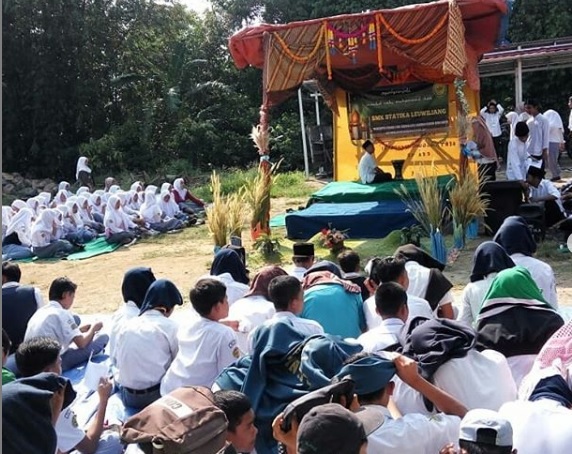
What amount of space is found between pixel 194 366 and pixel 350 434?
1.84m

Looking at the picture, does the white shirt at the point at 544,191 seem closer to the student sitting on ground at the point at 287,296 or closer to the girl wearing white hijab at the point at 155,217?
the student sitting on ground at the point at 287,296

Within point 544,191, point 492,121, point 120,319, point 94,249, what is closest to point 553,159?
point 492,121

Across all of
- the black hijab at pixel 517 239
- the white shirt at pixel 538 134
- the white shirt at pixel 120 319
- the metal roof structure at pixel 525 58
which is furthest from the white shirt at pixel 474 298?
the metal roof structure at pixel 525 58

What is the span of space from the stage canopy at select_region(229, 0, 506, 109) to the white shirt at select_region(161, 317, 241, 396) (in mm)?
5921

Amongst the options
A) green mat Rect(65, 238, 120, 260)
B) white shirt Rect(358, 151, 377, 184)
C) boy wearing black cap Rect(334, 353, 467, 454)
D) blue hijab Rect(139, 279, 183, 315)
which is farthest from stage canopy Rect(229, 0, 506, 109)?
boy wearing black cap Rect(334, 353, 467, 454)

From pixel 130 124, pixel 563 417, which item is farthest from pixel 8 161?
pixel 563 417

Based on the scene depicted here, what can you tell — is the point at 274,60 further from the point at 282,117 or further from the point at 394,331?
the point at 282,117

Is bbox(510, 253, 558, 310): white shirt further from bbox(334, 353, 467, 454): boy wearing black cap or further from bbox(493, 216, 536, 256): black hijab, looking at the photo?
bbox(334, 353, 467, 454): boy wearing black cap

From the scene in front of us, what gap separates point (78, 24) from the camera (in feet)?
67.8

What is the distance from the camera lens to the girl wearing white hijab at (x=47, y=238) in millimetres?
10312

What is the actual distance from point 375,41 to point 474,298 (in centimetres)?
590

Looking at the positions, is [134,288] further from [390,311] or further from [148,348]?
[390,311]

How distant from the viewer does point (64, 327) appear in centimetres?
450

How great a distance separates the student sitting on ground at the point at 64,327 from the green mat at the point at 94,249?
5.45 m
